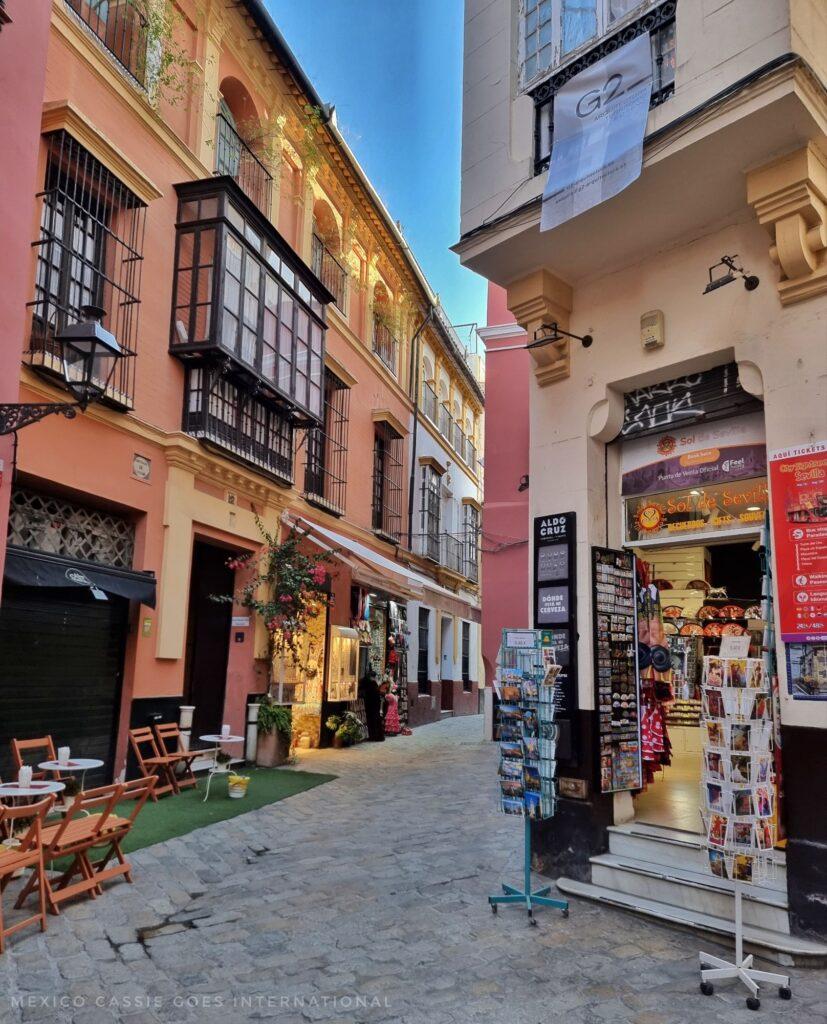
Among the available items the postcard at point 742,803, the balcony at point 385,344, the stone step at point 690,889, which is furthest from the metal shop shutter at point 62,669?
the balcony at point 385,344

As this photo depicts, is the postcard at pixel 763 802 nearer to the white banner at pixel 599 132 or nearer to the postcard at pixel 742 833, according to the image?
the postcard at pixel 742 833

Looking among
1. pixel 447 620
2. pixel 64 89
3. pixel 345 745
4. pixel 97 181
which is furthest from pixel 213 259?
pixel 447 620

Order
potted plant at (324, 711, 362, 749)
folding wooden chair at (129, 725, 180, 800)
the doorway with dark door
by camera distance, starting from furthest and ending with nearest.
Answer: potted plant at (324, 711, 362, 749), the doorway with dark door, folding wooden chair at (129, 725, 180, 800)

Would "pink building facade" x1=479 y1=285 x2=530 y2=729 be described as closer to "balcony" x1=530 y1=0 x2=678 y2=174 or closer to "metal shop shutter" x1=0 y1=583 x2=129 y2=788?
"metal shop shutter" x1=0 y1=583 x2=129 y2=788

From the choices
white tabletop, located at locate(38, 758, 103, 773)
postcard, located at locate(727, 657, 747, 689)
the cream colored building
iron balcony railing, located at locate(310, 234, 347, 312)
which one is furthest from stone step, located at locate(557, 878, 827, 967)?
iron balcony railing, located at locate(310, 234, 347, 312)

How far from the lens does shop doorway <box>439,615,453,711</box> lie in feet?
72.1

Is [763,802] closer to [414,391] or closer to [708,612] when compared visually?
[708,612]

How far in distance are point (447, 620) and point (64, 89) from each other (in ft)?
54.9

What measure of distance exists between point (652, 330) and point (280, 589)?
7326 mm

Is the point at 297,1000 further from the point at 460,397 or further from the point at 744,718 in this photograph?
the point at 460,397

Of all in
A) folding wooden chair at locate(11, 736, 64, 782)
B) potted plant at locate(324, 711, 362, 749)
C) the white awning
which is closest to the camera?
folding wooden chair at locate(11, 736, 64, 782)

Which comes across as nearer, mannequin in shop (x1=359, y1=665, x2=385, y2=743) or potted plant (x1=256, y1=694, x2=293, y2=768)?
potted plant (x1=256, y1=694, x2=293, y2=768)

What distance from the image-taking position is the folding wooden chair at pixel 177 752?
353 inches

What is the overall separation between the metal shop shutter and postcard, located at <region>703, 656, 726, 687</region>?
6.27m
